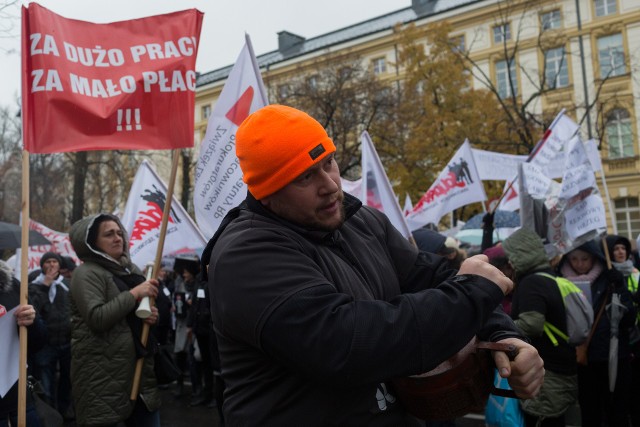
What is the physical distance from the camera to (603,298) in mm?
5316

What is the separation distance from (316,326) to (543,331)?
3.54 metres

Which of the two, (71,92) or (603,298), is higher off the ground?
(71,92)

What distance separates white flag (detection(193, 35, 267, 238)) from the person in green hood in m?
2.24

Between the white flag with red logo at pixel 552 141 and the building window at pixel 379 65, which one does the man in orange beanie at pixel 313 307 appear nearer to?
the white flag with red logo at pixel 552 141

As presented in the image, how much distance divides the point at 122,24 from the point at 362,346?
333cm

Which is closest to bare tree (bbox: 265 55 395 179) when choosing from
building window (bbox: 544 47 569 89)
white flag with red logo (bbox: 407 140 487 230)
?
white flag with red logo (bbox: 407 140 487 230)

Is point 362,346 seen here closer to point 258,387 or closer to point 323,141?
point 258,387

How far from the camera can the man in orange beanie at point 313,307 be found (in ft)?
4.70

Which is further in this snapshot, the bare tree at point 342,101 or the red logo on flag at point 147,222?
the bare tree at point 342,101

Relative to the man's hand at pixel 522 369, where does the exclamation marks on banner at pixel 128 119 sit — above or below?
above

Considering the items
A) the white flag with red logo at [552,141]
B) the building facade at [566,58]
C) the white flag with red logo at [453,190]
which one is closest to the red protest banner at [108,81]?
the white flag with red logo at [552,141]

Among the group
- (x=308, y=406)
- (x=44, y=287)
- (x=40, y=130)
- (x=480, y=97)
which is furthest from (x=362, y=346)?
(x=480, y=97)

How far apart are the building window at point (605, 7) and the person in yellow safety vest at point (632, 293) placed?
3141 centimetres

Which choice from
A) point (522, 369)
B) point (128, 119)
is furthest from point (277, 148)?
point (128, 119)
